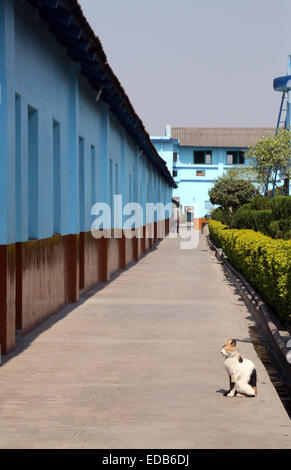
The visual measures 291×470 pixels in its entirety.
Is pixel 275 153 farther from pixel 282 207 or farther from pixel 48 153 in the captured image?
pixel 48 153

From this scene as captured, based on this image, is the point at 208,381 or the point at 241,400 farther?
the point at 208,381

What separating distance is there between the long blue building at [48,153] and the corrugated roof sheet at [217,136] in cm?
6110

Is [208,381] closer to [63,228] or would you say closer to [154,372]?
[154,372]

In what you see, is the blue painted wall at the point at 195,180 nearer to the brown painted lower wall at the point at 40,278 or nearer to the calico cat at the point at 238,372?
the brown painted lower wall at the point at 40,278

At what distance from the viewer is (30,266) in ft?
36.1

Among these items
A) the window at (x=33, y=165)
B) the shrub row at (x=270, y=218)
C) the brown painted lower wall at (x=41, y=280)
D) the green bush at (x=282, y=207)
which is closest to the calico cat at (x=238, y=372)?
the brown painted lower wall at (x=41, y=280)

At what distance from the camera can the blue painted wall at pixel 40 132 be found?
9102 mm

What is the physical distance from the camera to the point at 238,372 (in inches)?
274

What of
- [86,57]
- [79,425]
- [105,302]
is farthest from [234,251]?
[79,425]

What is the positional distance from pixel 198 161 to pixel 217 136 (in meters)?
4.43

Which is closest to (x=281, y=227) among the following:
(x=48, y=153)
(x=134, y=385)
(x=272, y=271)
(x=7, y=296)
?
(x=272, y=271)

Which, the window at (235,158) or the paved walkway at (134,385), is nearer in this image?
the paved walkway at (134,385)

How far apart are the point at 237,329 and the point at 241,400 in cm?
445
